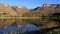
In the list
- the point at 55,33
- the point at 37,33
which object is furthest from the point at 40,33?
the point at 55,33

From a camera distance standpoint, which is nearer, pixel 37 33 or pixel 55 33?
pixel 55 33

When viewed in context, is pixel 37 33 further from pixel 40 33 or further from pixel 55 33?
pixel 55 33

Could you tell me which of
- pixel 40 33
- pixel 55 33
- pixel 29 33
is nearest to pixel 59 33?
pixel 55 33

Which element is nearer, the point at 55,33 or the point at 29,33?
the point at 55,33

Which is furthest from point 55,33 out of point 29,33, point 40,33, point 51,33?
point 29,33

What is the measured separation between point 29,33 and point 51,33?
15.1 ft

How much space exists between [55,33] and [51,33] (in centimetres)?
79

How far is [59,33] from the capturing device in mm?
30125

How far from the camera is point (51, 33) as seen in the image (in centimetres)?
3116

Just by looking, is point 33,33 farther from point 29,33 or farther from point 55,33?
point 55,33

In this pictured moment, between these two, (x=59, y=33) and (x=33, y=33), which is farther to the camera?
(x=33, y=33)

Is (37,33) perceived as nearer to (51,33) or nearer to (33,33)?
(33,33)

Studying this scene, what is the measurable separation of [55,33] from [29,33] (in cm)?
537

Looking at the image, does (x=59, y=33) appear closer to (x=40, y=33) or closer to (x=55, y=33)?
(x=55, y=33)
